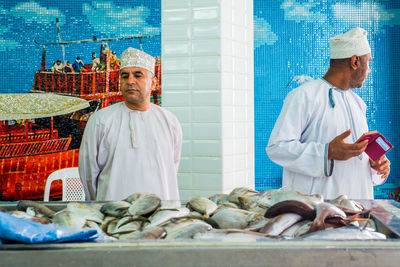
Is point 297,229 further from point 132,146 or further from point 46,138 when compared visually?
point 46,138

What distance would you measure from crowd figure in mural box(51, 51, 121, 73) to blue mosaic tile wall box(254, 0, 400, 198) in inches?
60.8

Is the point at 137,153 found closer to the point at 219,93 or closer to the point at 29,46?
the point at 219,93

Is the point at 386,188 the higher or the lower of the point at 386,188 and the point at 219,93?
the lower

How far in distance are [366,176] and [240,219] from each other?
1726mm

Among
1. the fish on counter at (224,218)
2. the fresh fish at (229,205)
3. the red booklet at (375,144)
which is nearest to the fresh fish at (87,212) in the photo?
the fish on counter at (224,218)

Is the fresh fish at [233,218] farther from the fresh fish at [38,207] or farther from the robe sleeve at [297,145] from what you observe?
the robe sleeve at [297,145]

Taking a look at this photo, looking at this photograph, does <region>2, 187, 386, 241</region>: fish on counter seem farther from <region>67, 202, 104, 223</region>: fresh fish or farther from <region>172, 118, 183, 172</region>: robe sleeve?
<region>172, 118, 183, 172</region>: robe sleeve

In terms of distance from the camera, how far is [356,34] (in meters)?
2.96

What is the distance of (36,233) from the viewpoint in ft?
3.79

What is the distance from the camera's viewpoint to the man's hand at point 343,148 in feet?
8.31

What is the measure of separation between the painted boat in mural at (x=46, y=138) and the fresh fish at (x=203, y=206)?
3.51 metres

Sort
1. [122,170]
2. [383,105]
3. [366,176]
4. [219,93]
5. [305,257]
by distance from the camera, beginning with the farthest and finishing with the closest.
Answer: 1. [383,105]
2. [219,93]
3. [122,170]
4. [366,176]
5. [305,257]

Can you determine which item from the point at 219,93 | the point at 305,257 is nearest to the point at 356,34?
the point at 219,93

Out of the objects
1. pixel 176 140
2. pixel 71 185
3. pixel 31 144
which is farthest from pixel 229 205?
pixel 31 144
